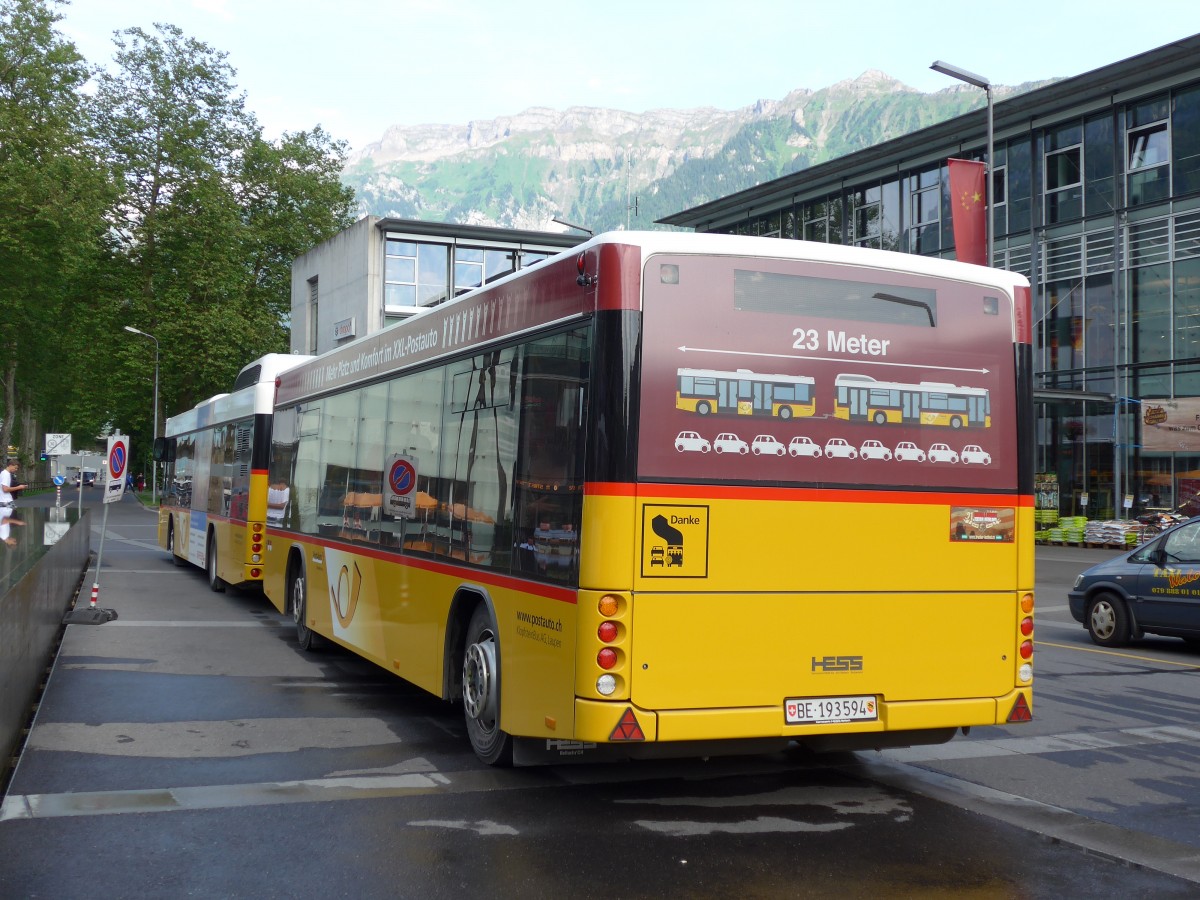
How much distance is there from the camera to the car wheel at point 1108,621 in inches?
546

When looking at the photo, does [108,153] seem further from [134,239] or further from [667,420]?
[667,420]

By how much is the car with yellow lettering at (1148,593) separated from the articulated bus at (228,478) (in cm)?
979

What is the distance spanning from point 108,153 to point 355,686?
50395 millimetres

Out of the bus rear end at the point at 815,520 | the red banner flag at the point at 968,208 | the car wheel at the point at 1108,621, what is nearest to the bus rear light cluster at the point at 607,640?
the bus rear end at the point at 815,520

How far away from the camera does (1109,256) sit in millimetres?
36688

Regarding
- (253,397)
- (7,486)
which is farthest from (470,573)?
(7,486)

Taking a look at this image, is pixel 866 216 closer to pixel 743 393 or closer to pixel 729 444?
pixel 743 393

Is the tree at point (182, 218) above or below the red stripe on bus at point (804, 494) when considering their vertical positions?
above

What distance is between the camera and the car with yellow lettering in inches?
518

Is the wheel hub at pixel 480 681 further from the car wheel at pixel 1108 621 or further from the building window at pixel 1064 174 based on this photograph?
the building window at pixel 1064 174

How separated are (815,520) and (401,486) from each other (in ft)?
12.3

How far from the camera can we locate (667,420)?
5926 mm

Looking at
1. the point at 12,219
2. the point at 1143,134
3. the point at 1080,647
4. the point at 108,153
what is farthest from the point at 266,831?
the point at 108,153

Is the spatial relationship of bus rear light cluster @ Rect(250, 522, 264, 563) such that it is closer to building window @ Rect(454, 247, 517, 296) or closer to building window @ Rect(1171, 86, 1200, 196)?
building window @ Rect(1171, 86, 1200, 196)
